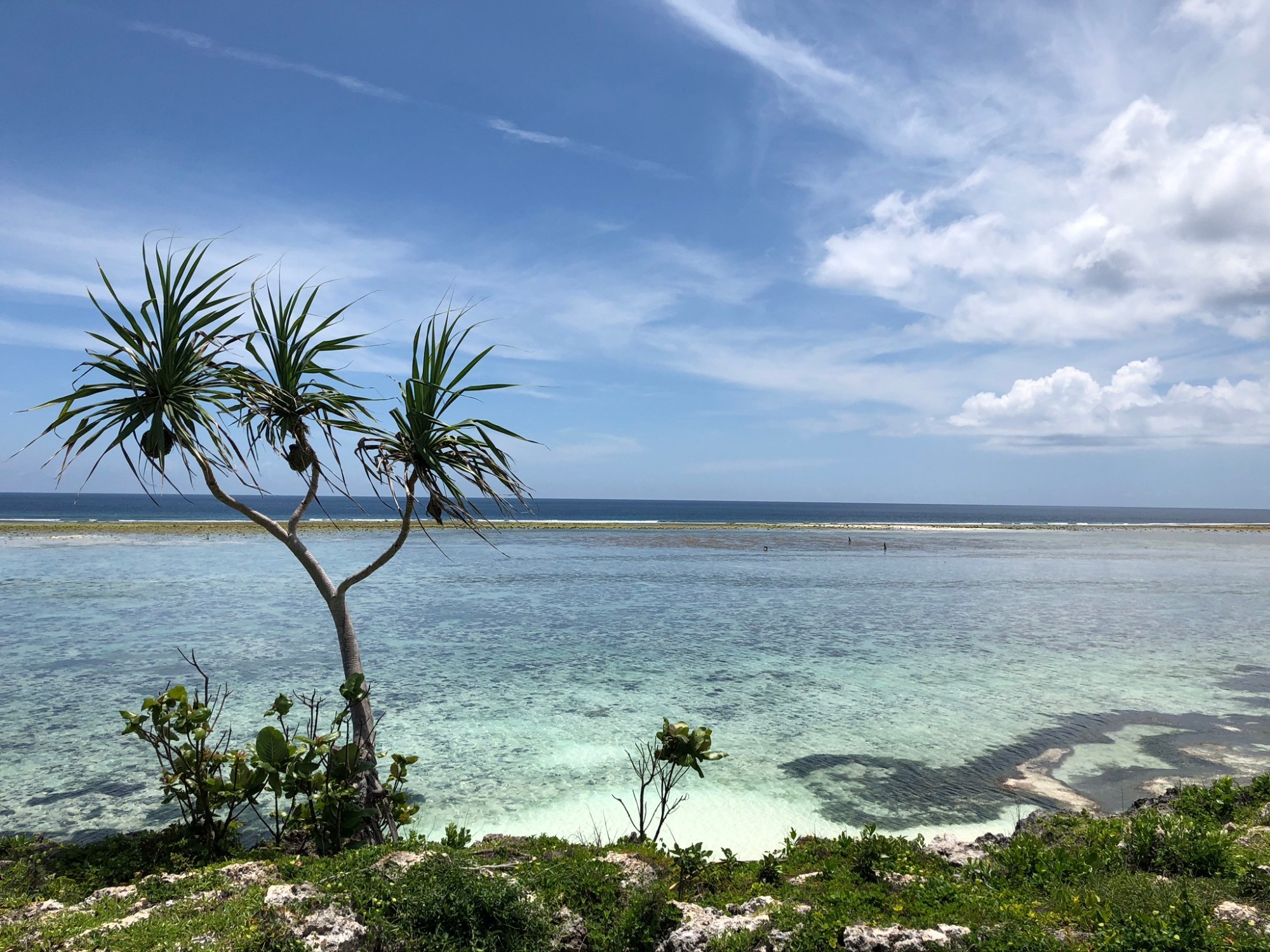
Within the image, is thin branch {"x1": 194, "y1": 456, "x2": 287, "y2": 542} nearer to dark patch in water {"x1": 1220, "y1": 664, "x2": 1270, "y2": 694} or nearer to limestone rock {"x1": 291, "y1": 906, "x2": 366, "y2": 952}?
limestone rock {"x1": 291, "y1": 906, "x2": 366, "y2": 952}

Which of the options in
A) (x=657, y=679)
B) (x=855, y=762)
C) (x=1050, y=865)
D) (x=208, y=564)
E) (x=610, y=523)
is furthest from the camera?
(x=610, y=523)

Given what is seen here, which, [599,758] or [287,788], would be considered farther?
[599,758]

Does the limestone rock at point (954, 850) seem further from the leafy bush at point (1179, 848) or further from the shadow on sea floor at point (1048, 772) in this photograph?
the shadow on sea floor at point (1048, 772)

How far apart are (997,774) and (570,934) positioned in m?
7.54

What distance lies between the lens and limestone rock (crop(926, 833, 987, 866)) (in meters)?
5.93

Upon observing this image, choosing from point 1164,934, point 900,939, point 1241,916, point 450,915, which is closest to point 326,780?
point 450,915

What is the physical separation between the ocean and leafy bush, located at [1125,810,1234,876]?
2.55m

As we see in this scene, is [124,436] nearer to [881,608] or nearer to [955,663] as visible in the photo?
[955,663]

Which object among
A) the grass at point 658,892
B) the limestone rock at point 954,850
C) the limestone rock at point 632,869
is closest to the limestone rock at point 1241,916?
the grass at point 658,892

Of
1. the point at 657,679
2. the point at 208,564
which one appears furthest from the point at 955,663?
the point at 208,564

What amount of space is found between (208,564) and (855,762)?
3342cm

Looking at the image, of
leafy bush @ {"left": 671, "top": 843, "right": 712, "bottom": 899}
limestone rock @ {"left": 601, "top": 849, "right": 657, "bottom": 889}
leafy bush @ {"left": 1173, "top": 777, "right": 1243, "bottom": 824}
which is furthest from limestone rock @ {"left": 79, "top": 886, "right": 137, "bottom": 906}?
leafy bush @ {"left": 1173, "top": 777, "right": 1243, "bottom": 824}

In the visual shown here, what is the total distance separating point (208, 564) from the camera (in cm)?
3366

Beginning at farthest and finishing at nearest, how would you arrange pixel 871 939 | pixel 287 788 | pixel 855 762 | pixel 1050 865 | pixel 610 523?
pixel 610 523 → pixel 855 762 → pixel 287 788 → pixel 1050 865 → pixel 871 939
